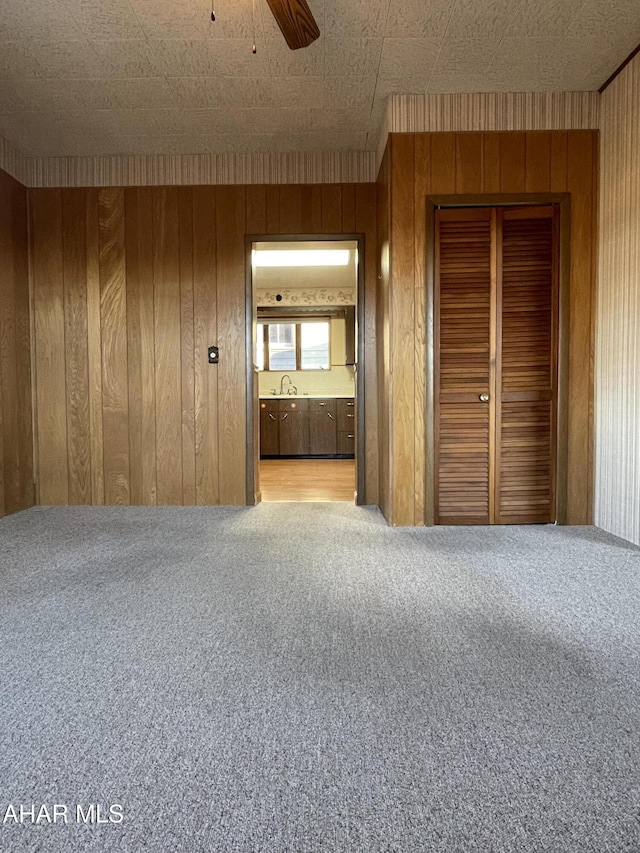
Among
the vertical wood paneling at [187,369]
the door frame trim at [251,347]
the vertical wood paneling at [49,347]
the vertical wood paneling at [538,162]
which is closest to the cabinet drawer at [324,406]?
the door frame trim at [251,347]

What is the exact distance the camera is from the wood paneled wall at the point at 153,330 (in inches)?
164

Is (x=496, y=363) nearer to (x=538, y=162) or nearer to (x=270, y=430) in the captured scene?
(x=538, y=162)

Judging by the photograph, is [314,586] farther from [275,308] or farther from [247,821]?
[275,308]

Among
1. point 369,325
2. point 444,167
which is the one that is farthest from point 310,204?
point 444,167

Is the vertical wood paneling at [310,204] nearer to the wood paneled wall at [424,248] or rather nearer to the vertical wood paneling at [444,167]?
the wood paneled wall at [424,248]

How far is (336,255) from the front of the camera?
648cm

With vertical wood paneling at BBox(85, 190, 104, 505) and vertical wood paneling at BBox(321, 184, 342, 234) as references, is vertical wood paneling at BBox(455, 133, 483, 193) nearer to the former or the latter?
vertical wood paneling at BBox(321, 184, 342, 234)

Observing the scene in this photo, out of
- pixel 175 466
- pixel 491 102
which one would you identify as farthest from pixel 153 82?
pixel 175 466

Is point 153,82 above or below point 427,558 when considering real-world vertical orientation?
above

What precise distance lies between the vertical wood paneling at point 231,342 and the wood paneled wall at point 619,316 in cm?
249

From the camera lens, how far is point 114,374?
422 centimetres

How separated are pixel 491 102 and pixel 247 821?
382 centimetres

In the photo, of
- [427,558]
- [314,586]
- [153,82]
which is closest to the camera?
[314,586]

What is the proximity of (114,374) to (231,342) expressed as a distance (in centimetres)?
95
